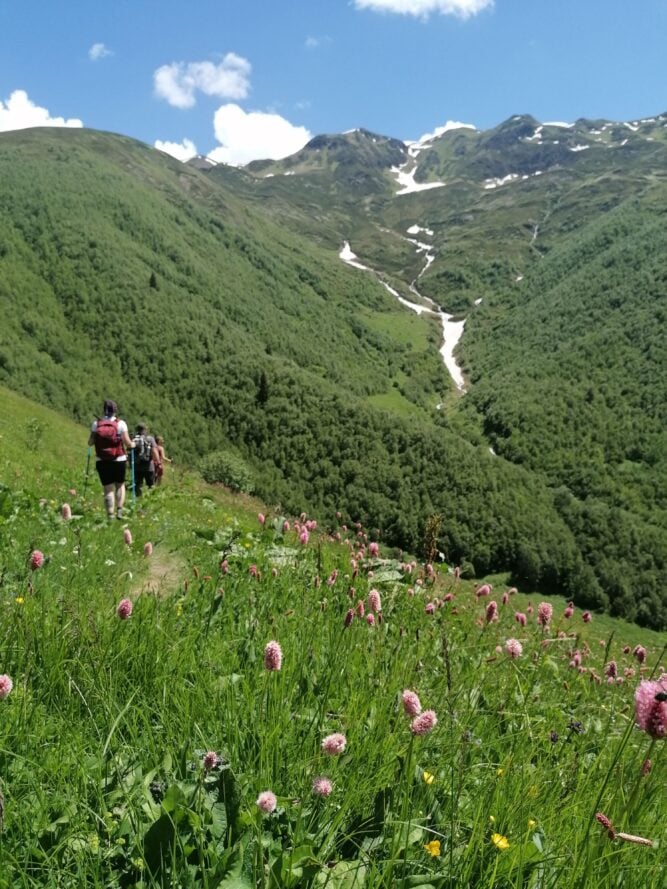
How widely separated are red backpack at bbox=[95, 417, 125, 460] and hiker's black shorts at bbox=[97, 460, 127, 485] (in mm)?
125

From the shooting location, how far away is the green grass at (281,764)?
1.74 m

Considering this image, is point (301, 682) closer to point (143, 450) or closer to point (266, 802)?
point (266, 802)

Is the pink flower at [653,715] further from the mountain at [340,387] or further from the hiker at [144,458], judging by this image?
the mountain at [340,387]

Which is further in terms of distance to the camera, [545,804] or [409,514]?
[409,514]

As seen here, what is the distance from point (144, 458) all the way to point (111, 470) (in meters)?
5.26

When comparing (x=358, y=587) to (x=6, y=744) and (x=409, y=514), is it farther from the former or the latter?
(x=409, y=514)

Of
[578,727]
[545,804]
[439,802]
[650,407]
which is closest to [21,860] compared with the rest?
[439,802]

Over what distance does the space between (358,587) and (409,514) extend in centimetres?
9615

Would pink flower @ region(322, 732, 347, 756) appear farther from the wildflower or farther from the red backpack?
the red backpack

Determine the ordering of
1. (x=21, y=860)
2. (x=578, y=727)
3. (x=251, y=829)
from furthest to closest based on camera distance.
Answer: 1. (x=578, y=727)
2. (x=251, y=829)
3. (x=21, y=860)

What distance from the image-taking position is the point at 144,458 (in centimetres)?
1546

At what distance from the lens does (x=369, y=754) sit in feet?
7.39

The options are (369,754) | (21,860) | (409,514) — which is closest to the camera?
(21,860)

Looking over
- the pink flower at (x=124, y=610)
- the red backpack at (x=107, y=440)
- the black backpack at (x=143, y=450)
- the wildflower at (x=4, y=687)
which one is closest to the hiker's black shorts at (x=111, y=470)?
the red backpack at (x=107, y=440)
